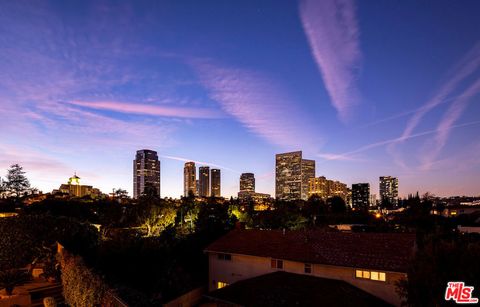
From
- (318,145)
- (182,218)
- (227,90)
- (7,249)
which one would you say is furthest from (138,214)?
(318,145)

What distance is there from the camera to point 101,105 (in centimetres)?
3288

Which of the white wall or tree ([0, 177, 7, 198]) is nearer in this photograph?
the white wall

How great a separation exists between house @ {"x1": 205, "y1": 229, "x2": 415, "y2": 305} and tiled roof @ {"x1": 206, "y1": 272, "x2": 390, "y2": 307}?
783mm

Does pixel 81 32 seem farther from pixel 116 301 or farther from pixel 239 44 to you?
pixel 116 301

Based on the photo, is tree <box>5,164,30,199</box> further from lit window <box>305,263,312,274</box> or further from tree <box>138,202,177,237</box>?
lit window <box>305,263,312,274</box>

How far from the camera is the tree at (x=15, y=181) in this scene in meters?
54.6

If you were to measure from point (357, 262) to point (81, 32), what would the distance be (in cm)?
2290

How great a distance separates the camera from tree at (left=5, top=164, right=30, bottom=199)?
54594 millimetres

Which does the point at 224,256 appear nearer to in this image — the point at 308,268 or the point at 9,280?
the point at 308,268

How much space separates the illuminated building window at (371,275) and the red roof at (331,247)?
0.48 meters

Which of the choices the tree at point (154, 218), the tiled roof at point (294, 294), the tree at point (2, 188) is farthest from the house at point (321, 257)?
the tree at point (2, 188)

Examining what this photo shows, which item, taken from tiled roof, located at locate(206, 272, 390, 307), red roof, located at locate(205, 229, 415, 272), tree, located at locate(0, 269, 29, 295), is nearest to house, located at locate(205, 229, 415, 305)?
red roof, located at locate(205, 229, 415, 272)

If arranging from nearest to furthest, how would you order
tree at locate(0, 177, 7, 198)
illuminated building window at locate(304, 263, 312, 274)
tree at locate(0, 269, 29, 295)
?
tree at locate(0, 269, 29, 295), illuminated building window at locate(304, 263, 312, 274), tree at locate(0, 177, 7, 198)

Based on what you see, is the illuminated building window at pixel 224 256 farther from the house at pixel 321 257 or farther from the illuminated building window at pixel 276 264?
the illuminated building window at pixel 276 264
